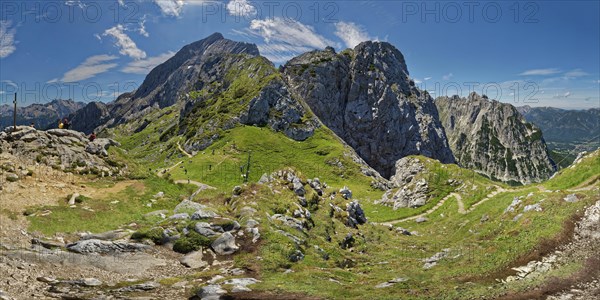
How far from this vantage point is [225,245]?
30.2m

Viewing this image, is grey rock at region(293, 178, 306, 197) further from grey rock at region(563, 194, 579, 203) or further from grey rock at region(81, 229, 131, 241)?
grey rock at region(563, 194, 579, 203)

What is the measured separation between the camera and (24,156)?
3909cm

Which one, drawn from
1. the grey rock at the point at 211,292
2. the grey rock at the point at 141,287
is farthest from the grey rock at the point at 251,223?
the grey rock at the point at 141,287

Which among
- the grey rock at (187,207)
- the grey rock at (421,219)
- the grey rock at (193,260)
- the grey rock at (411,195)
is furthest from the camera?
the grey rock at (411,195)

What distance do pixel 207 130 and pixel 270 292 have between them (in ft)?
498

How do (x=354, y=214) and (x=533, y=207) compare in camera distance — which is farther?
(x=354, y=214)

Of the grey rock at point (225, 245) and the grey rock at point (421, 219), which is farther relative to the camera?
the grey rock at point (421, 219)

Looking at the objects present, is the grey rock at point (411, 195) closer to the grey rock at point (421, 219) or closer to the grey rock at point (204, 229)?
the grey rock at point (421, 219)

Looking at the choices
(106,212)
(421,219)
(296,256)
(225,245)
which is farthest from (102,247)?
(421,219)

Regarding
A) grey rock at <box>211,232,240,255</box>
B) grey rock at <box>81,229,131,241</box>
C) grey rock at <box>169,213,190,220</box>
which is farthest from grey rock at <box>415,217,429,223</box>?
grey rock at <box>81,229,131,241</box>

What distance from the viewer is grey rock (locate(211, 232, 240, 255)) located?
29.7m

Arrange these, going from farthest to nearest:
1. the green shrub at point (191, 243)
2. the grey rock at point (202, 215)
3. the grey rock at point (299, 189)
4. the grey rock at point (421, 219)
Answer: the grey rock at point (421, 219)
the grey rock at point (299, 189)
the grey rock at point (202, 215)
the green shrub at point (191, 243)

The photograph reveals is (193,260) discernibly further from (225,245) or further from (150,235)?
(150,235)

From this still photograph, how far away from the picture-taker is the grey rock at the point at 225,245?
29.7 metres
